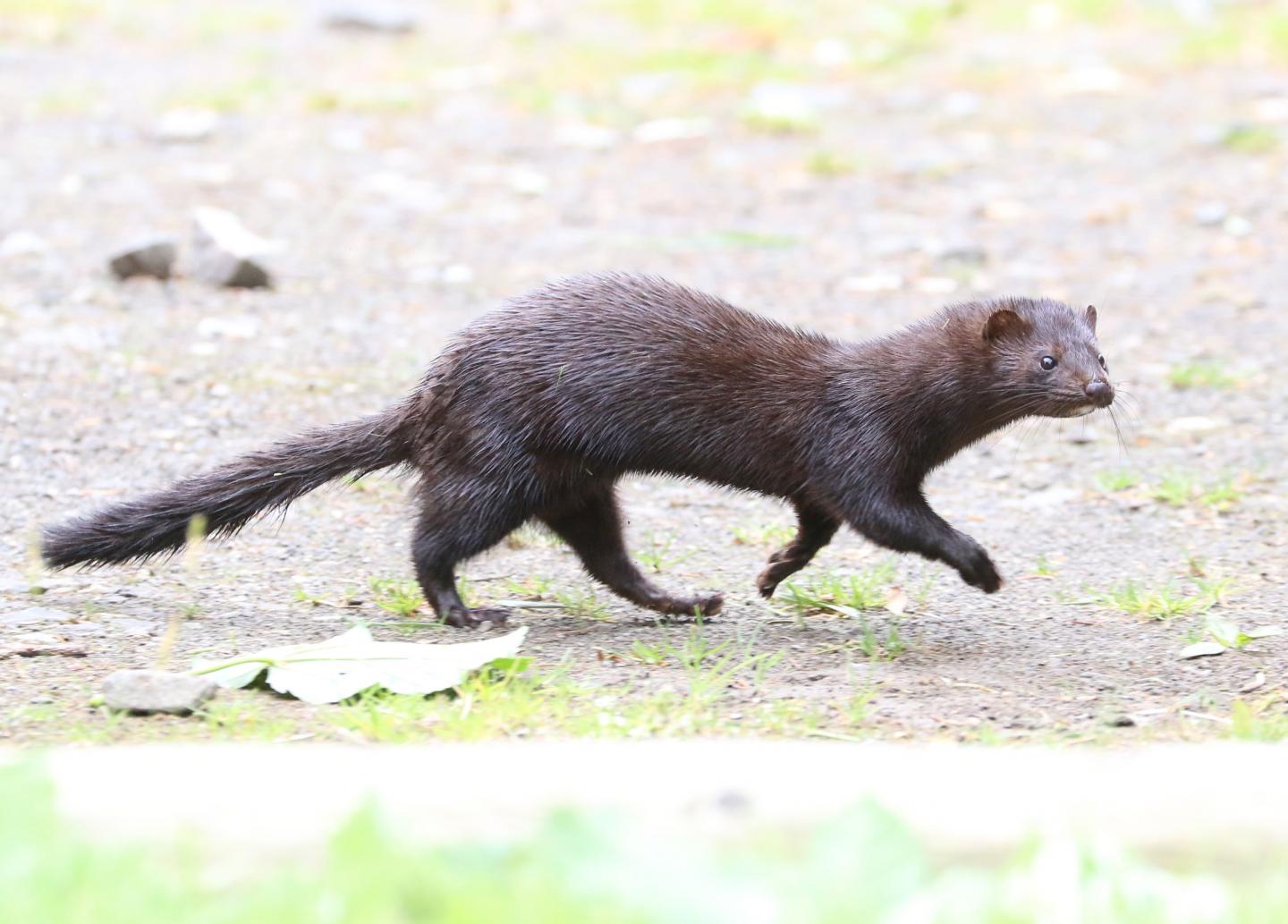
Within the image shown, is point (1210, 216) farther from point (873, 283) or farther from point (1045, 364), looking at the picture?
point (1045, 364)

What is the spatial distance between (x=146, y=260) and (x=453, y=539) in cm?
348

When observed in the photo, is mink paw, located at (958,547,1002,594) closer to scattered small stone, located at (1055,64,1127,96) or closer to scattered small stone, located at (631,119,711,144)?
scattered small stone, located at (631,119,711,144)

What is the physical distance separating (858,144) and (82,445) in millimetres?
5649

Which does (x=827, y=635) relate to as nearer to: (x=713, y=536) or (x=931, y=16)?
(x=713, y=536)

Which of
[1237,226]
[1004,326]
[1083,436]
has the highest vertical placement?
[1004,326]

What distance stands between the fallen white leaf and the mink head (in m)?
1.35

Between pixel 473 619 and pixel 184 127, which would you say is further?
pixel 184 127

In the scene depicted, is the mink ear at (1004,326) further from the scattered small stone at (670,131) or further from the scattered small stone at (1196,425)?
the scattered small stone at (670,131)

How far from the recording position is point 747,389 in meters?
4.09

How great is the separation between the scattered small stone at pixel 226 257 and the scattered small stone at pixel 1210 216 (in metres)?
4.38

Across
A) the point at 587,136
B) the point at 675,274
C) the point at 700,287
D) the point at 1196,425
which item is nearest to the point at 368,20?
the point at 587,136

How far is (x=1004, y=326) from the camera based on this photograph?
4035 millimetres

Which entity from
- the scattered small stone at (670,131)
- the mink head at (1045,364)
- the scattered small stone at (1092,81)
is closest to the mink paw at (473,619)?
the mink head at (1045,364)

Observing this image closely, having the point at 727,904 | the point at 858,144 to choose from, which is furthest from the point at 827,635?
the point at 858,144
